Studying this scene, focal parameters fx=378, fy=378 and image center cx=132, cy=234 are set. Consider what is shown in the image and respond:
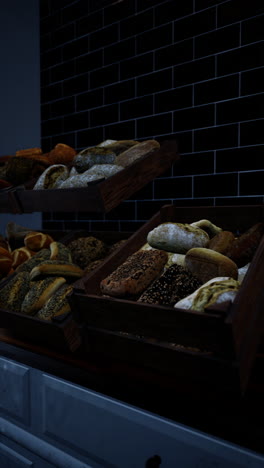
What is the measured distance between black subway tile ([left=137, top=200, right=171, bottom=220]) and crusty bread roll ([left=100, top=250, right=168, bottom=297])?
732 mm

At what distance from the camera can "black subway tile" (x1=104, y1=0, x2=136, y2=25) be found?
1.94 metres

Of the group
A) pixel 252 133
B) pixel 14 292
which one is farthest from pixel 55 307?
pixel 252 133

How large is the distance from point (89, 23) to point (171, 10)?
1.91 ft

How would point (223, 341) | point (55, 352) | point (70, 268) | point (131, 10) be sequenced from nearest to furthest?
point (223, 341)
point (55, 352)
point (70, 268)
point (131, 10)

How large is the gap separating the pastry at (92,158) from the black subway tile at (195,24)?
70 centimetres

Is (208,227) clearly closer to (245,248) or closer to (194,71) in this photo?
(245,248)

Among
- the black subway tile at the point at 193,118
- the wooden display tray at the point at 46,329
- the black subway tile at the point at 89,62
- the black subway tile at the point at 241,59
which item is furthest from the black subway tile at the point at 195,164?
the wooden display tray at the point at 46,329

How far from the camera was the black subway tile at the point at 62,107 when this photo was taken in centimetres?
223

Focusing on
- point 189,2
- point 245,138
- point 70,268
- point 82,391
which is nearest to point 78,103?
point 189,2

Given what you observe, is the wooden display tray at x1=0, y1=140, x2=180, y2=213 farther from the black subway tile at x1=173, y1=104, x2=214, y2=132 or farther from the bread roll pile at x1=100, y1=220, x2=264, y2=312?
the bread roll pile at x1=100, y1=220, x2=264, y2=312

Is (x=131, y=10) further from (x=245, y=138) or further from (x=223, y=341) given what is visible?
(x=223, y=341)

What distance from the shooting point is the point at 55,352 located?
1148 millimetres

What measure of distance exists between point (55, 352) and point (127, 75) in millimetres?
1451

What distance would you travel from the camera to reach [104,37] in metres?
2.07
